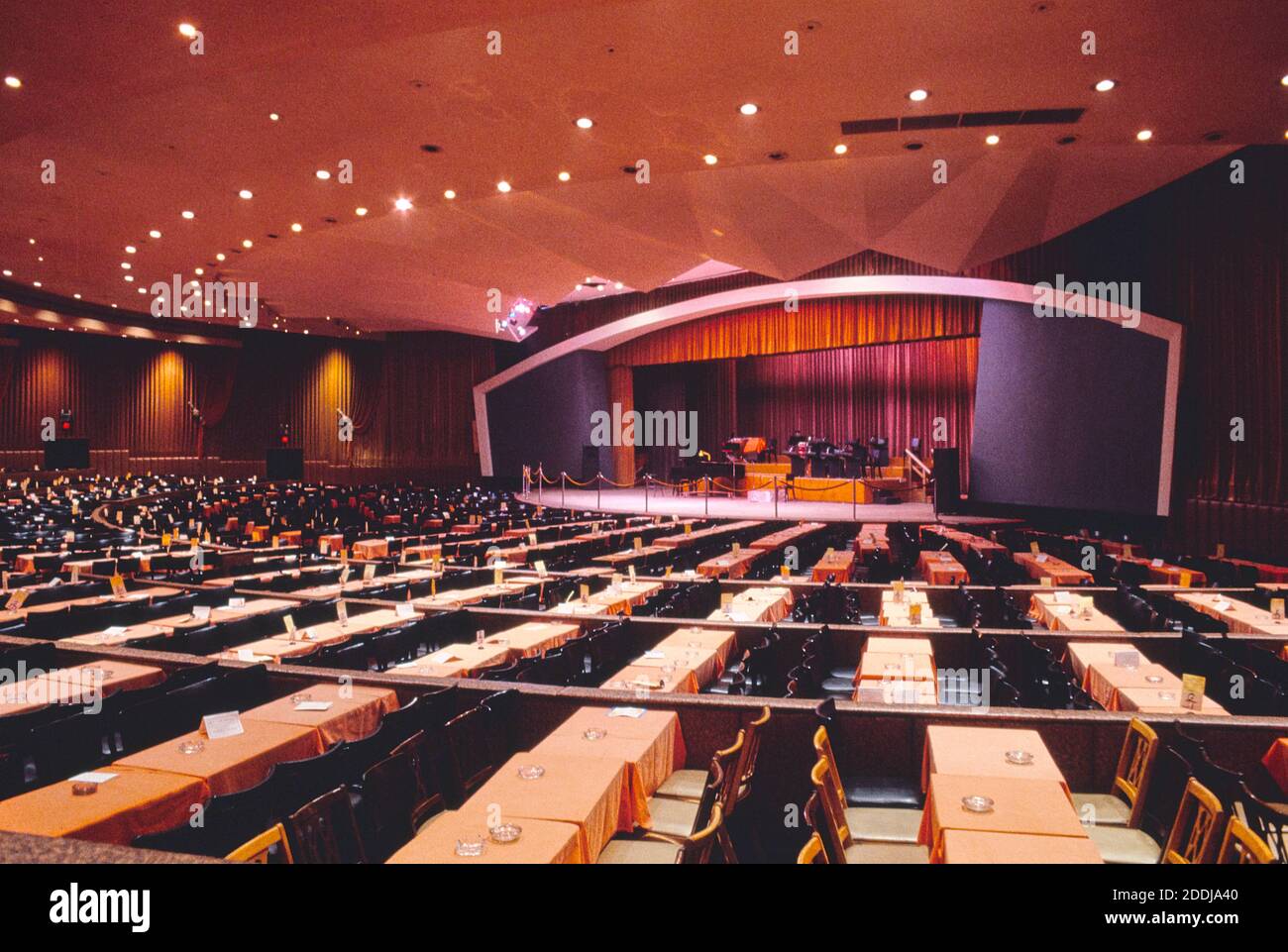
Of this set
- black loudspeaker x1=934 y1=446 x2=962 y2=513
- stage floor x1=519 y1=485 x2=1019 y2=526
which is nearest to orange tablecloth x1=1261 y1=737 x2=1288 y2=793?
stage floor x1=519 y1=485 x2=1019 y2=526

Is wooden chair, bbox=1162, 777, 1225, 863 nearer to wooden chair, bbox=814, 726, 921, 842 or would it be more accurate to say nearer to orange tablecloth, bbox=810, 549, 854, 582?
wooden chair, bbox=814, 726, 921, 842

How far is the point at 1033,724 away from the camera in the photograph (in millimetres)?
4105

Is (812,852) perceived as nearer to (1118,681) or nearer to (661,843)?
(661,843)

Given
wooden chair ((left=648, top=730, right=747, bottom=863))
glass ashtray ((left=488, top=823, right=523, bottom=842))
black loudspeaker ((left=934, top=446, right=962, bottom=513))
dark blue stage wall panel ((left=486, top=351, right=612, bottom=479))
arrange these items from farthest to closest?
dark blue stage wall panel ((left=486, top=351, right=612, bottom=479)), black loudspeaker ((left=934, top=446, right=962, bottom=513)), wooden chair ((left=648, top=730, right=747, bottom=863)), glass ashtray ((left=488, top=823, right=523, bottom=842))

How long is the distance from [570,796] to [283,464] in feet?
93.8

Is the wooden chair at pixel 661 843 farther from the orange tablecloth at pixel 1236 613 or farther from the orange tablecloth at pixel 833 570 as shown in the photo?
the orange tablecloth at pixel 833 570

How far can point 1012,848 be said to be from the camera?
8.90 feet

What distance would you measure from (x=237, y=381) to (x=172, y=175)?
2181 cm

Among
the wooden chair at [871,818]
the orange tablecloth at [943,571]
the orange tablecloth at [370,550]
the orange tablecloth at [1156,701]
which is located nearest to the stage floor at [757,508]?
the orange tablecloth at [943,571]

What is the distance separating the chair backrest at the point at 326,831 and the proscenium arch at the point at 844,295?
46.4 ft

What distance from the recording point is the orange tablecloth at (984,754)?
11.3 ft

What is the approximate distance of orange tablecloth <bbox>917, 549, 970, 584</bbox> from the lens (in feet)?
33.3

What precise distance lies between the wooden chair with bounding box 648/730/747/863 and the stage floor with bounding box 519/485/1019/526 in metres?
13.2
